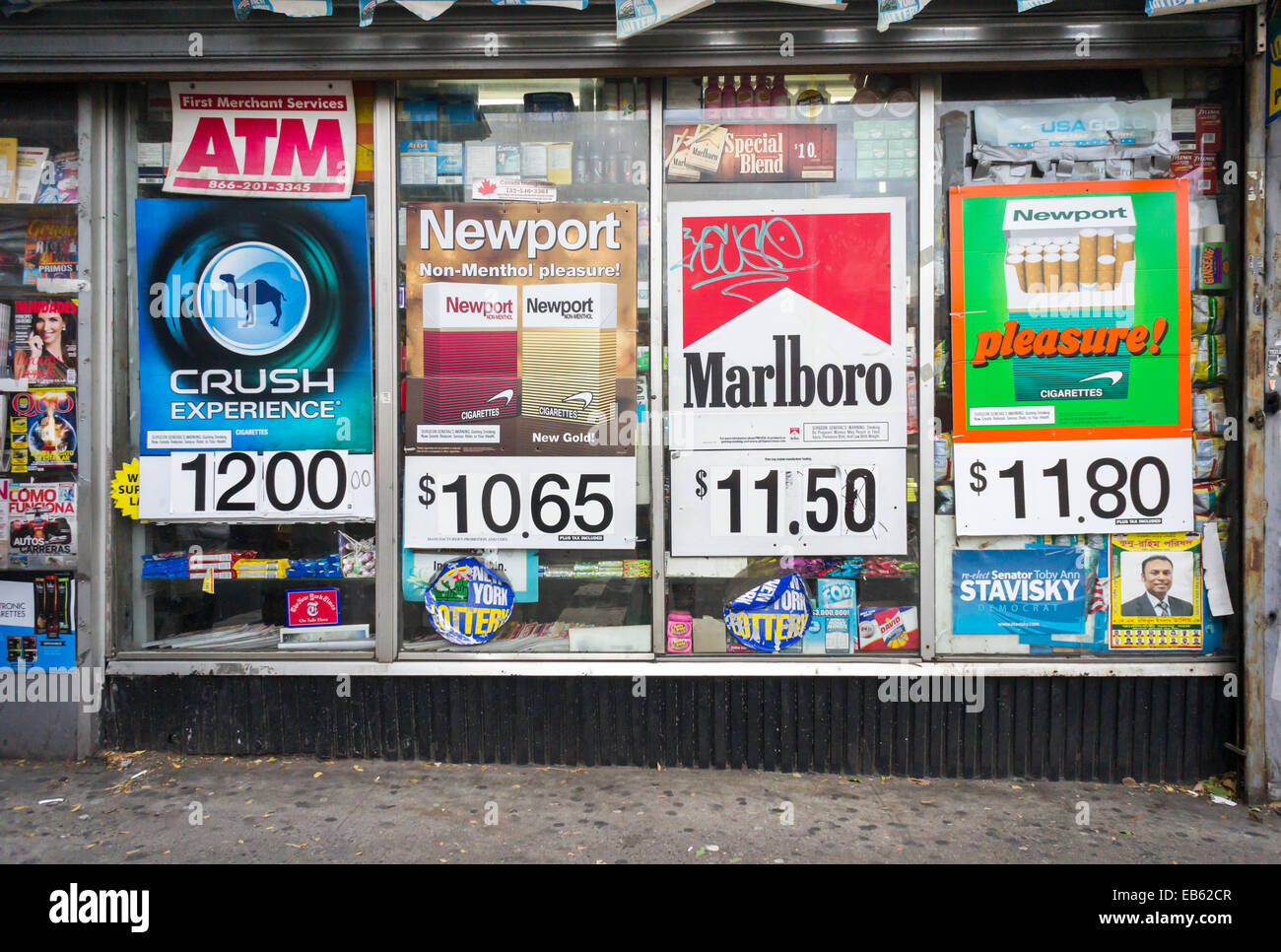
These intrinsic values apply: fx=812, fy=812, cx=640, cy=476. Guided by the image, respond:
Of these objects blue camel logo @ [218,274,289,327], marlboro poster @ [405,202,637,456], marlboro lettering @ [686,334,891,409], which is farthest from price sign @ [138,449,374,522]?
marlboro lettering @ [686,334,891,409]

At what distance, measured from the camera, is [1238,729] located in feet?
15.1

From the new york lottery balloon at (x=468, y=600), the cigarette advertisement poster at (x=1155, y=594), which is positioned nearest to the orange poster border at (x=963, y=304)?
the cigarette advertisement poster at (x=1155, y=594)

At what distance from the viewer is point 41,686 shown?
15.9 ft

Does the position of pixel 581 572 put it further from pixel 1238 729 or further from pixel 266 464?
pixel 1238 729

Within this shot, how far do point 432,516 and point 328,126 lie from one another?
2401 millimetres

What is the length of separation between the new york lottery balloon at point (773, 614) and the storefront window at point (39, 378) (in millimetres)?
3991

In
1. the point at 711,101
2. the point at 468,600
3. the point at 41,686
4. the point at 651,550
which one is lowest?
the point at 41,686

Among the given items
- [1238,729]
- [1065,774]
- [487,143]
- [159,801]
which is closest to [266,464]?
[159,801]

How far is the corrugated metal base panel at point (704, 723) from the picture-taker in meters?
4.70

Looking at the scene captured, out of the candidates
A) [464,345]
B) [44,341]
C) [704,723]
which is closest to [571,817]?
[704,723]

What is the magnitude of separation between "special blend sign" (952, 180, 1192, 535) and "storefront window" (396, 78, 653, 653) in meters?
2.01

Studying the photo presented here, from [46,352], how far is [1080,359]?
20.0ft

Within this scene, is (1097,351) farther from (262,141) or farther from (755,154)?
(262,141)

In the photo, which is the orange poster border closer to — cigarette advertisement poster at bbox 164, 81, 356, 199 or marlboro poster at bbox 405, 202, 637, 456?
marlboro poster at bbox 405, 202, 637, 456
